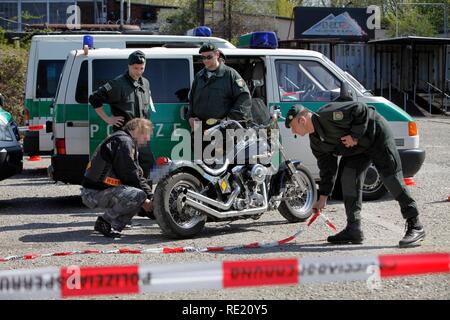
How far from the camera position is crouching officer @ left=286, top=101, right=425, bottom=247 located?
6.98 m

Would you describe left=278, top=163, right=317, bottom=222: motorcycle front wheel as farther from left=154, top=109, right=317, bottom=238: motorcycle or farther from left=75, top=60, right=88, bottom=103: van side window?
left=75, top=60, right=88, bottom=103: van side window

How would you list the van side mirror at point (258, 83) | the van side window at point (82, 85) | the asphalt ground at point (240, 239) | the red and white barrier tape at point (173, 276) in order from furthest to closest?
the van side mirror at point (258, 83) → the van side window at point (82, 85) → the asphalt ground at point (240, 239) → the red and white barrier tape at point (173, 276)

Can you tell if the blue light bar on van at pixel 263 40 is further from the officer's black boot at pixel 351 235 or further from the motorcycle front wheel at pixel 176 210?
the officer's black boot at pixel 351 235

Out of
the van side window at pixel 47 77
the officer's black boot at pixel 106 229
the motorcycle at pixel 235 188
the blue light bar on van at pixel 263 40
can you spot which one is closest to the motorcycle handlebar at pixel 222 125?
the motorcycle at pixel 235 188

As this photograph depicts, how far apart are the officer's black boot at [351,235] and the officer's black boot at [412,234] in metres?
0.41

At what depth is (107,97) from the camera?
29.0 ft

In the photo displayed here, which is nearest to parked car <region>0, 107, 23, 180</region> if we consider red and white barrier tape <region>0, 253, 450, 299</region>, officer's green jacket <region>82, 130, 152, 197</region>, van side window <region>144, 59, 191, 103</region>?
van side window <region>144, 59, 191, 103</region>

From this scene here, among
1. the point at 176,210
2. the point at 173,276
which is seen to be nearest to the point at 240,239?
the point at 176,210

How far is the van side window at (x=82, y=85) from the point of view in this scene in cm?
970

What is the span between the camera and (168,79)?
32.1 ft

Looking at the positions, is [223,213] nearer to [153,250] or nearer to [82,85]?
[153,250]

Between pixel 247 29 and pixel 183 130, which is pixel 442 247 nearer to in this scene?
pixel 183 130

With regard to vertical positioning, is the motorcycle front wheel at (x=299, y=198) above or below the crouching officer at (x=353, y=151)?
below

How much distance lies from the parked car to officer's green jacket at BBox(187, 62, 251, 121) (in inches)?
100
